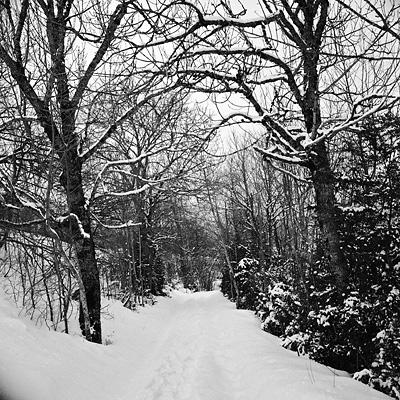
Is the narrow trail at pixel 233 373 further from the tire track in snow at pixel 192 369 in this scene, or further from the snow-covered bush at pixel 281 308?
the snow-covered bush at pixel 281 308

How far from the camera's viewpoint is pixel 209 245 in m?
34.2

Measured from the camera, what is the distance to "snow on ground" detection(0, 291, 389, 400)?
3.20 m

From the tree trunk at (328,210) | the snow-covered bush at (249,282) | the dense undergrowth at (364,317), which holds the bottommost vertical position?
the snow-covered bush at (249,282)

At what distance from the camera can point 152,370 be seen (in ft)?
19.6

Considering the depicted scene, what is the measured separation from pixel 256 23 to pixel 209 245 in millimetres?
31587

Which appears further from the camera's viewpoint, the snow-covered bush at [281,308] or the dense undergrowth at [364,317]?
the snow-covered bush at [281,308]

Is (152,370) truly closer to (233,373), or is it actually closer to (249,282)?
(233,373)

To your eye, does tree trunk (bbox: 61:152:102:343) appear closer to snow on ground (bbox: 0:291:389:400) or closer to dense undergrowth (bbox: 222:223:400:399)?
snow on ground (bbox: 0:291:389:400)

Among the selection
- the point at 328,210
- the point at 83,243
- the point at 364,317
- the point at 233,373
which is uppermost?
the point at 328,210

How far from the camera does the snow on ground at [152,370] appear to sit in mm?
3197

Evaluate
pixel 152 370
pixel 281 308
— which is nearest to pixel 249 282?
pixel 281 308

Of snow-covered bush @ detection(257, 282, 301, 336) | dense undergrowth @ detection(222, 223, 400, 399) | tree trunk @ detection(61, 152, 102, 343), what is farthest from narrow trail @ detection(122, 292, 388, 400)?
tree trunk @ detection(61, 152, 102, 343)

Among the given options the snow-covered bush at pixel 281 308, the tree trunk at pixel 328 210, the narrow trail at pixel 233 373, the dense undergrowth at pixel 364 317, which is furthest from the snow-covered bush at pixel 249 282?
the tree trunk at pixel 328 210

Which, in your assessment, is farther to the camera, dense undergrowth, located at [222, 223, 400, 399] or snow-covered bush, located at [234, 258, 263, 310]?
snow-covered bush, located at [234, 258, 263, 310]
